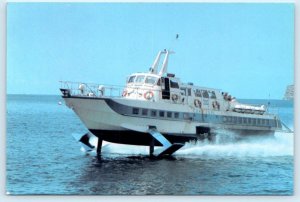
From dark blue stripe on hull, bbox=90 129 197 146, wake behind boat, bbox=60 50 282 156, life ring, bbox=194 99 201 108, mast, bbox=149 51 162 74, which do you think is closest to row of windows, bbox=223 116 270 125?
wake behind boat, bbox=60 50 282 156

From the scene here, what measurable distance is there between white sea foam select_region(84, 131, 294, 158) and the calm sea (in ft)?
0.06

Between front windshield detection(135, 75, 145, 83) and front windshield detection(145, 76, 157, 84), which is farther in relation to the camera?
front windshield detection(145, 76, 157, 84)

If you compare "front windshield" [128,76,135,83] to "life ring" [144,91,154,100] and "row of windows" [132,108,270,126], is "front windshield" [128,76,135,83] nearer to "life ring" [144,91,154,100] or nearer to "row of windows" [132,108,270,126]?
"row of windows" [132,108,270,126]

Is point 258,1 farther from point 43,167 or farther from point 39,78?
point 43,167

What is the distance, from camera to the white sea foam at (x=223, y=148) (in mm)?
11367

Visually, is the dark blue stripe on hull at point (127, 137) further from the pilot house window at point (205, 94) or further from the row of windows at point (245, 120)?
the row of windows at point (245, 120)

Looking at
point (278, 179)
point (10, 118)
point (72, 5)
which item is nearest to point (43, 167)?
point (10, 118)

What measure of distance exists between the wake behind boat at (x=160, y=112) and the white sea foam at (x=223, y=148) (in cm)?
13

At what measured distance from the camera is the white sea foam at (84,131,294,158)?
37.3 feet

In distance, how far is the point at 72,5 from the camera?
394 inches

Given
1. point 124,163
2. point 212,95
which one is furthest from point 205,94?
point 124,163

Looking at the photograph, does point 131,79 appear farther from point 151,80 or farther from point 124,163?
point 124,163

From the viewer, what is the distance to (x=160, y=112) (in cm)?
1234

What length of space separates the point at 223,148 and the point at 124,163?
1.94m
